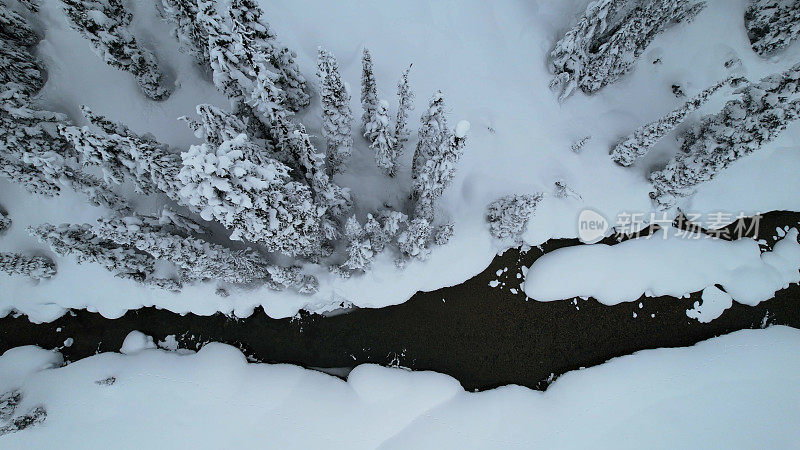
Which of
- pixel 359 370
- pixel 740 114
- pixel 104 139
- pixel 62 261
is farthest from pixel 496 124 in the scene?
Result: pixel 62 261

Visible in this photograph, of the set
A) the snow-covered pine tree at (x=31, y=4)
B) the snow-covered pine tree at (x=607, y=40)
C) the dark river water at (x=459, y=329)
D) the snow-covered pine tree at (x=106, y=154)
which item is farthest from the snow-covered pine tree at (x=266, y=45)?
the snow-covered pine tree at (x=31, y=4)

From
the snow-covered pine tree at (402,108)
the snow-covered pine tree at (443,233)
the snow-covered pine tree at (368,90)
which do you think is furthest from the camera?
the snow-covered pine tree at (443,233)

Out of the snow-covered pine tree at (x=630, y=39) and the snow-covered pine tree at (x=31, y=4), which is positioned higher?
the snow-covered pine tree at (x=31, y=4)

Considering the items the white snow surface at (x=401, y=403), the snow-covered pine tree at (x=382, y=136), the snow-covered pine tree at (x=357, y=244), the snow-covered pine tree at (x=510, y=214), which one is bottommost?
Answer: the white snow surface at (x=401, y=403)

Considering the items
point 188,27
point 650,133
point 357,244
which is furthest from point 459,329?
point 188,27

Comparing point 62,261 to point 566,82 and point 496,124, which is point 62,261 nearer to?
point 496,124

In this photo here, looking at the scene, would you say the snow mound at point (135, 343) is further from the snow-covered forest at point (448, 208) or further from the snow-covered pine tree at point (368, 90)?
the snow-covered pine tree at point (368, 90)

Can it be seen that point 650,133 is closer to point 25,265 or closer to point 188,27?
point 188,27

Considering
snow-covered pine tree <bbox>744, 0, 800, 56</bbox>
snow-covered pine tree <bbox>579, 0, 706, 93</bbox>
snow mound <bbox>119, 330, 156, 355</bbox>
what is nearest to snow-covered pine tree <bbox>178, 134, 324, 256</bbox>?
snow mound <bbox>119, 330, 156, 355</bbox>
